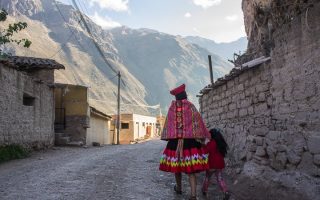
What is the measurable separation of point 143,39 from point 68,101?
149 m

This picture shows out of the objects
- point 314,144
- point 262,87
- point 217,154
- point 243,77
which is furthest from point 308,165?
point 243,77

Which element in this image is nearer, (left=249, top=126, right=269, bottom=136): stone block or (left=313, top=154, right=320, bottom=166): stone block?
(left=313, top=154, right=320, bottom=166): stone block

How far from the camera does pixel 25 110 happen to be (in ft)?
46.0

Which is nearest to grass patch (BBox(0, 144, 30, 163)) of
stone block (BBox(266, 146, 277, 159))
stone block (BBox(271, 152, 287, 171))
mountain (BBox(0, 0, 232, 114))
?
stone block (BBox(266, 146, 277, 159))

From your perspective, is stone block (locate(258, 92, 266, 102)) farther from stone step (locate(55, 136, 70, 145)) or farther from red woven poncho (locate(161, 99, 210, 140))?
stone step (locate(55, 136, 70, 145))

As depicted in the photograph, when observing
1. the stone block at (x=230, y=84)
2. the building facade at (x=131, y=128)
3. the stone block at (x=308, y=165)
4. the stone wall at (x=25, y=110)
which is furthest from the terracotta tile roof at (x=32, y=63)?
the building facade at (x=131, y=128)

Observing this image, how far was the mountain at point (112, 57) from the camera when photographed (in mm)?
93825

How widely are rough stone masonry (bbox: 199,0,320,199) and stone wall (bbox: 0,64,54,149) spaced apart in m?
7.92

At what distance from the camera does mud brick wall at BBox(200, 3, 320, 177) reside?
16.7ft

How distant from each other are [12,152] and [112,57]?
113m

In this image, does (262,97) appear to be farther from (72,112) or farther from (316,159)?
(72,112)

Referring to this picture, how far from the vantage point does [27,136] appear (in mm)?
14062

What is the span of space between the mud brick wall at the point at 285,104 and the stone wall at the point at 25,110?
311 inches

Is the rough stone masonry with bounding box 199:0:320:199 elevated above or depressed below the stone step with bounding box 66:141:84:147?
above
